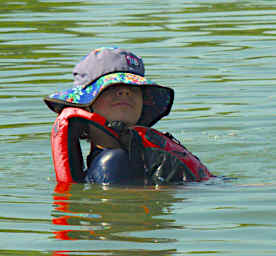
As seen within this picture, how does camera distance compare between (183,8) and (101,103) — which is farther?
(183,8)

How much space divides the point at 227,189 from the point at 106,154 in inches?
35.4

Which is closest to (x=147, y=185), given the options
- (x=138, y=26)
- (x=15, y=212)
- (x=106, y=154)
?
(x=106, y=154)

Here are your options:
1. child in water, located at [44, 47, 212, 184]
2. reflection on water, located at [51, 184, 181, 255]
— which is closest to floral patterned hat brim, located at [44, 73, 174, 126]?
child in water, located at [44, 47, 212, 184]

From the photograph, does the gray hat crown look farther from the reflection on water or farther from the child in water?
the reflection on water

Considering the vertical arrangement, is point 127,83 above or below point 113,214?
above

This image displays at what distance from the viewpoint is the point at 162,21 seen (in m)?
16.7

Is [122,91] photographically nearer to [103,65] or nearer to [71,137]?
[103,65]

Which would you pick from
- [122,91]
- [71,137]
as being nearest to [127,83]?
[122,91]

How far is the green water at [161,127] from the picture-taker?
5148 mm

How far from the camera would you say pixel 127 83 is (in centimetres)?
599

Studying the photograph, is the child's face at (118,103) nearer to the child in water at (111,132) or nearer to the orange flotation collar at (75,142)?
the child in water at (111,132)

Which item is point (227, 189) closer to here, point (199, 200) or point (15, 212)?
point (199, 200)

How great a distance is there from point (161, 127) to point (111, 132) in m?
3.00

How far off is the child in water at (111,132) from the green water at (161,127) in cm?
12
